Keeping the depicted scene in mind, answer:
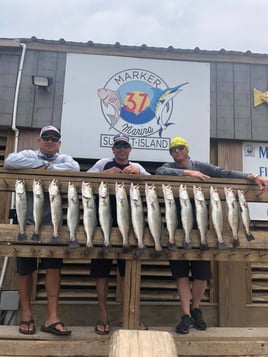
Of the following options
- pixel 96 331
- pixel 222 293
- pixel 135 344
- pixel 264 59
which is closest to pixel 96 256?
pixel 96 331

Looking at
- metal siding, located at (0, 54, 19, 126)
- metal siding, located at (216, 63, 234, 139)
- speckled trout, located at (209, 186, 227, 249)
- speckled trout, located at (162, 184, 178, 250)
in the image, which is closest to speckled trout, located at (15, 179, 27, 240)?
speckled trout, located at (162, 184, 178, 250)

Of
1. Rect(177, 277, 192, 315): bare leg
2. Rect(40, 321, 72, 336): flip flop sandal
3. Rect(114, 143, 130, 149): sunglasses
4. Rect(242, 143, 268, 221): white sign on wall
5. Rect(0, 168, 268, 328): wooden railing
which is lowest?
Rect(40, 321, 72, 336): flip flop sandal

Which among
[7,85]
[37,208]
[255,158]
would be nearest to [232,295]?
[255,158]

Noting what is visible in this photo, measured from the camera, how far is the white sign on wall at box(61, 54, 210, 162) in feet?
15.0

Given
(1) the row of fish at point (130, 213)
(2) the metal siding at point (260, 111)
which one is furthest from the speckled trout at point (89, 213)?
(2) the metal siding at point (260, 111)

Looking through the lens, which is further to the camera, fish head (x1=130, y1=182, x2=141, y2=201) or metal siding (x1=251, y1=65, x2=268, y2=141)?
metal siding (x1=251, y1=65, x2=268, y2=141)

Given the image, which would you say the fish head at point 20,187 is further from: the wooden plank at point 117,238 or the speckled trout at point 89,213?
the speckled trout at point 89,213

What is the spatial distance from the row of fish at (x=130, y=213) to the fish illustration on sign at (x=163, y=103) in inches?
68.0

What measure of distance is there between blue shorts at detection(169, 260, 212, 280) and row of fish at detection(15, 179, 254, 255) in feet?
0.97

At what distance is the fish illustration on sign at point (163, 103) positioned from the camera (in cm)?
469

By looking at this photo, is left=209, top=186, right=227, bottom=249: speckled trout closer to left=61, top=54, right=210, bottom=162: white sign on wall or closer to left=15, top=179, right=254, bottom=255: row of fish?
left=15, top=179, right=254, bottom=255: row of fish

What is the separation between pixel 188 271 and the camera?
10.7ft

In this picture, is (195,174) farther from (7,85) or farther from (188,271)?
(7,85)

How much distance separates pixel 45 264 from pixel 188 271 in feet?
3.84
